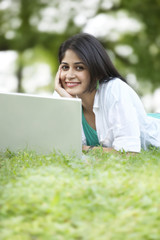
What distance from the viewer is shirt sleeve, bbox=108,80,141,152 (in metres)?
3.02

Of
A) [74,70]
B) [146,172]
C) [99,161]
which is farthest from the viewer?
[74,70]

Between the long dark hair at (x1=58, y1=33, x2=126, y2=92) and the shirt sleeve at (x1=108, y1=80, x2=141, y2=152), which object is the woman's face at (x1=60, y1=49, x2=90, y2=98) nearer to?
the long dark hair at (x1=58, y1=33, x2=126, y2=92)

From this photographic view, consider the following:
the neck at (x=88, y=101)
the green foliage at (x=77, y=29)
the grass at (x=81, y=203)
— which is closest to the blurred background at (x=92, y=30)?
the green foliage at (x=77, y=29)

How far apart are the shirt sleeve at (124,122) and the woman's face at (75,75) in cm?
A: 34

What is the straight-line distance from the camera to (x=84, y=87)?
342 centimetres

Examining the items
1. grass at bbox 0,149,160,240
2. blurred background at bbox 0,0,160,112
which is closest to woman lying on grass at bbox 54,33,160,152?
grass at bbox 0,149,160,240

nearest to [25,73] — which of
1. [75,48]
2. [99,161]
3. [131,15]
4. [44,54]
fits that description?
[44,54]

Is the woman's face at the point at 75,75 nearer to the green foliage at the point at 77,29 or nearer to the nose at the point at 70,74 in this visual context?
the nose at the point at 70,74

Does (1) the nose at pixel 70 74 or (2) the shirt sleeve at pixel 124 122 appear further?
(1) the nose at pixel 70 74

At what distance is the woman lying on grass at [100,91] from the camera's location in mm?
3207

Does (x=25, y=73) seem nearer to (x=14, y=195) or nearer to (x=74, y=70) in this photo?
(x=74, y=70)

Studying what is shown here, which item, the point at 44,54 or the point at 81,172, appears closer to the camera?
the point at 81,172

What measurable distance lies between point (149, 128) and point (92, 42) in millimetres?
→ 1008

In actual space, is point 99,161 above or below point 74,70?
below
